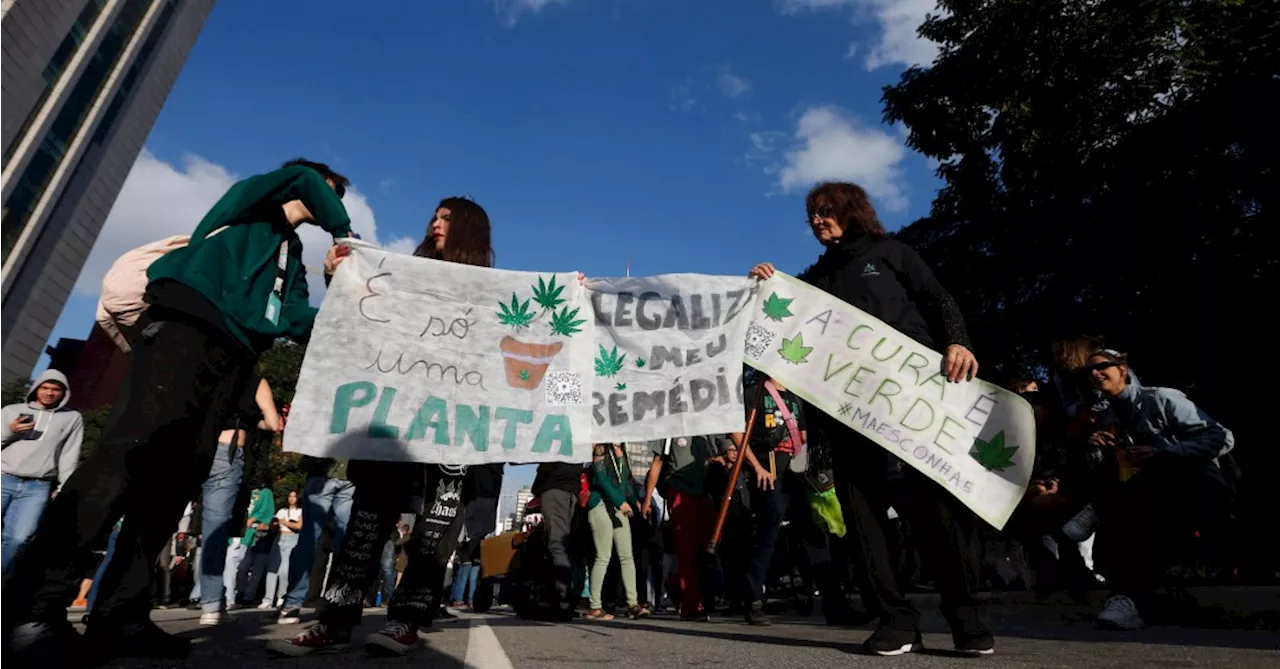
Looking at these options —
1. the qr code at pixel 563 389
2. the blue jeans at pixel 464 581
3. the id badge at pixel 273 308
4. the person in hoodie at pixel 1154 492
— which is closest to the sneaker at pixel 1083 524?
the person in hoodie at pixel 1154 492

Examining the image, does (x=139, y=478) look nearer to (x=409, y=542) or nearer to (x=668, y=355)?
(x=409, y=542)

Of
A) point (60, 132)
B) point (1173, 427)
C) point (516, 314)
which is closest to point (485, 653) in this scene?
point (516, 314)

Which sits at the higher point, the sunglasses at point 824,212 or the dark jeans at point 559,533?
the sunglasses at point 824,212

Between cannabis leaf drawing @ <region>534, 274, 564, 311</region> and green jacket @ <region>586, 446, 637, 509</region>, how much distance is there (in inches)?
148

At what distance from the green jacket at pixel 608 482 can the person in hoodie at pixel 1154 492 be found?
4080 mm

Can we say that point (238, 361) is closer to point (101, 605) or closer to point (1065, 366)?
point (101, 605)

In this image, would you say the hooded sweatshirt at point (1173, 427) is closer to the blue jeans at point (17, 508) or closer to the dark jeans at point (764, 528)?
the dark jeans at point (764, 528)

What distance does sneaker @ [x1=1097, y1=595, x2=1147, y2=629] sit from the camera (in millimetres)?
4613

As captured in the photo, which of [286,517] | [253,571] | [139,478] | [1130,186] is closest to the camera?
[139,478]

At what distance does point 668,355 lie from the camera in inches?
176

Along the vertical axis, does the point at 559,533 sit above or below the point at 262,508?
below

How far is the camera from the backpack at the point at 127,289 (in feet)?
10.4

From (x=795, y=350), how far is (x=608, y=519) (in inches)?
164

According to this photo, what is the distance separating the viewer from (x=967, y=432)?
12.3ft
